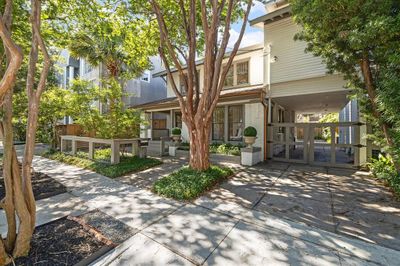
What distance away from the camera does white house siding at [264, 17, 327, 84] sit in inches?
333

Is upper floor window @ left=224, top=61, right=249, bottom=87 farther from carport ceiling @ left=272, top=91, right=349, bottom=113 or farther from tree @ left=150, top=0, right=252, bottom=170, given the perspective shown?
tree @ left=150, top=0, right=252, bottom=170

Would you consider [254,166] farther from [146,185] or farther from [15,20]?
[15,20]

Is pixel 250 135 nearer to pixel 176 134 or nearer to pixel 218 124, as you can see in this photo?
pixel 218 124

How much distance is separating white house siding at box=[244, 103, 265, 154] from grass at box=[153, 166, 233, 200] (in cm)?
371

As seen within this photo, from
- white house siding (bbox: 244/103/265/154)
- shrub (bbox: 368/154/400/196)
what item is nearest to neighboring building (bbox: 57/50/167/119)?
white house siding (bbox: 244/103/265/154)

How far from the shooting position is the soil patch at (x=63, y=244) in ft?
8.20

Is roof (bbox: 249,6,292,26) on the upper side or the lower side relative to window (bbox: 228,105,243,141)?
upper

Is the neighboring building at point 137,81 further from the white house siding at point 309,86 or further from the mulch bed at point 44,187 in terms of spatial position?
the white house siding at point 309,86

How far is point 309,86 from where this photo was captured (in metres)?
8.72

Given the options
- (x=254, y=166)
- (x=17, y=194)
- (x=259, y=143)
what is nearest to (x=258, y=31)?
(x=259, y=143)

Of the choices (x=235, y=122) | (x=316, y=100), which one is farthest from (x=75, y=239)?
(x=316, y=100)

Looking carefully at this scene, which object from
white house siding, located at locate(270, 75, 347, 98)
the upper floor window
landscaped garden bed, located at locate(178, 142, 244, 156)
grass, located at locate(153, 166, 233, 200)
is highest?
the upper floor window

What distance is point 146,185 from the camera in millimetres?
5793

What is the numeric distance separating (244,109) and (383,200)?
6.77 meters
